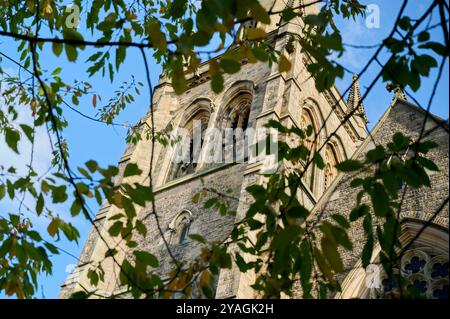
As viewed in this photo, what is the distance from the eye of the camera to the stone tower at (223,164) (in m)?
14.3

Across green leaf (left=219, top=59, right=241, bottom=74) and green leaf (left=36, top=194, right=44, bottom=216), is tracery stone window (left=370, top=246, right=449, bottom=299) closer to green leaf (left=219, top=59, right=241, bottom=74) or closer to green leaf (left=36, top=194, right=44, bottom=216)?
green leaf (left=36, top=194, right=44, bottom=216)

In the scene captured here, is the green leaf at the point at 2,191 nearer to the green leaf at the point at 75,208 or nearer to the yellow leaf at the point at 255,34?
the green leaf at the point at 75,208

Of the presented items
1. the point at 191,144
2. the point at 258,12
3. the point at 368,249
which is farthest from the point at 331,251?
the point at 191,144

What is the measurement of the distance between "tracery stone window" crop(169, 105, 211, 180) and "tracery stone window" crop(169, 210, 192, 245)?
2183 mm

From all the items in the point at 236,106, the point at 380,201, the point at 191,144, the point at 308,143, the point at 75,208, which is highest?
the point at 236,106

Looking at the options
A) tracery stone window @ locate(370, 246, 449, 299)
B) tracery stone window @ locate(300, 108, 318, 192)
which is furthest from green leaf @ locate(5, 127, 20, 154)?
tracery stone window @ locate(300, 108, 318, 192)

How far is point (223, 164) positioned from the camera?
1580 centimetres

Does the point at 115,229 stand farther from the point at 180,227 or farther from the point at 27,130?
the point at 180,227

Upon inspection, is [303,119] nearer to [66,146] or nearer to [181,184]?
[181,184]

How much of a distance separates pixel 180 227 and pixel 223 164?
2044 mm

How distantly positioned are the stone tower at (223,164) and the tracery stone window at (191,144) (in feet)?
0.12

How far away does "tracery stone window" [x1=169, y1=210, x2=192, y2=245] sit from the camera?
14883 mm
